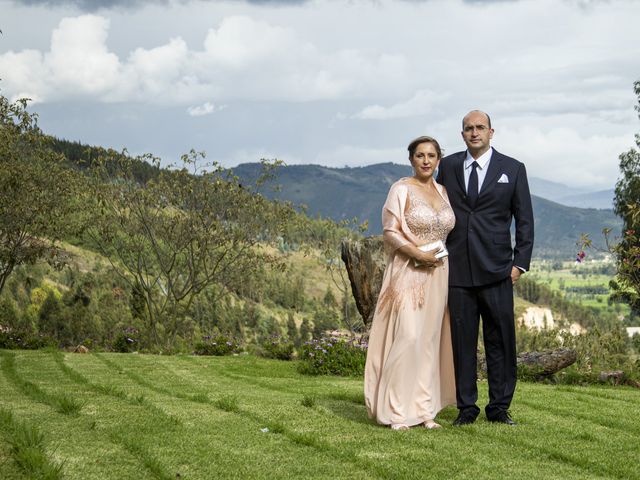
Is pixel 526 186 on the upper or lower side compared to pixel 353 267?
upper

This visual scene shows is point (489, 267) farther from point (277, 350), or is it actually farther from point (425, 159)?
point (277, 350)

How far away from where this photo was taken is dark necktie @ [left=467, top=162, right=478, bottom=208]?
755cm

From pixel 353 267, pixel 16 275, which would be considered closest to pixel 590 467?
pixel 353 267

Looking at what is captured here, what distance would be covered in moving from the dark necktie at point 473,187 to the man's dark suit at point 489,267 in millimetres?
42

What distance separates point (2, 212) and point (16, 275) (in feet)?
212

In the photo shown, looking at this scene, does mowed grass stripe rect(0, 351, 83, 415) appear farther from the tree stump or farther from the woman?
the tree stump

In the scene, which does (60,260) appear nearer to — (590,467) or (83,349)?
(83,349)

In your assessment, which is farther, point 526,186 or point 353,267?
point 353,267

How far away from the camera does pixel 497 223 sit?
24.5 feet

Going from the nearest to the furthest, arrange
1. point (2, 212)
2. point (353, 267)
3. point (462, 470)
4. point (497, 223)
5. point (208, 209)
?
point (462, 470) → point (497, 223) → point (353, 267) → point (2, 212) → point (208, 209)

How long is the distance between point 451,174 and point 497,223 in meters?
0.67

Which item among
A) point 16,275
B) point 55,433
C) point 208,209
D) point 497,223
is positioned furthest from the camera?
point 16,275
